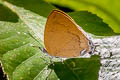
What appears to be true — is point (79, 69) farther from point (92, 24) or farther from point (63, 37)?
point (92, 24)

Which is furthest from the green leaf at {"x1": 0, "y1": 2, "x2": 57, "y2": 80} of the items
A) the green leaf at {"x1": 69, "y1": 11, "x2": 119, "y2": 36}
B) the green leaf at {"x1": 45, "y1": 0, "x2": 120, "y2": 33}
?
the green leaf at {"x1": 45, "y1": 0, "x2": 120, "y2": 33}

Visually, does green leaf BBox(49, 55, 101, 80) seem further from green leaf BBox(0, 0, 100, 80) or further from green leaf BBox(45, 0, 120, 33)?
green leaf BBox(45, 0, 120, 33)

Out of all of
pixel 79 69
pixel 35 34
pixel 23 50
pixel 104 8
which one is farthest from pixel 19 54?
pixel 104 8

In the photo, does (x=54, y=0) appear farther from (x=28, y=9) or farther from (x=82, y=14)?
(x=82, y=14)

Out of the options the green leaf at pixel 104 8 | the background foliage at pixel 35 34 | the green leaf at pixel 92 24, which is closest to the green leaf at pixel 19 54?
the background foliage at pixel 35 34

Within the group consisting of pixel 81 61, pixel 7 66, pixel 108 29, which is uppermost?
pixel 108 29

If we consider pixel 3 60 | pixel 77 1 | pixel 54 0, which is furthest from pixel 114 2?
pixel 3 60
